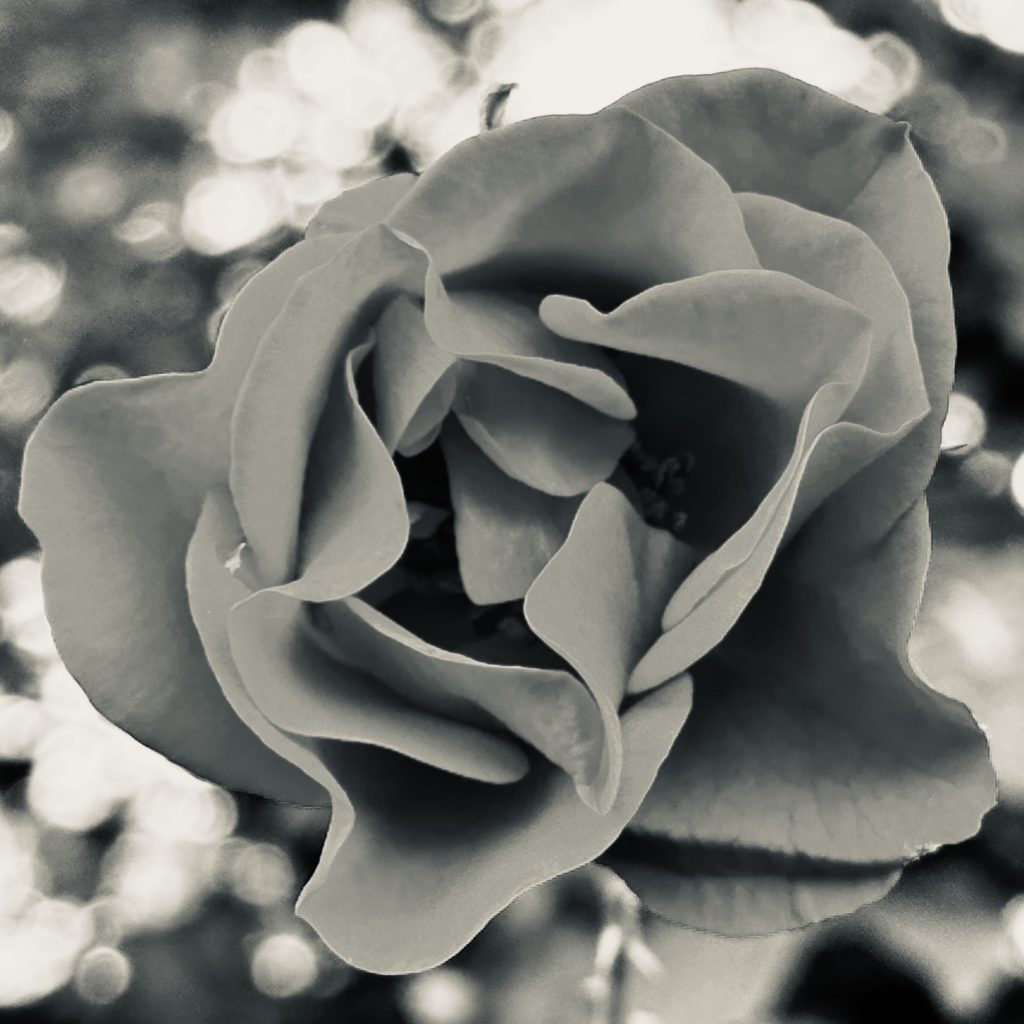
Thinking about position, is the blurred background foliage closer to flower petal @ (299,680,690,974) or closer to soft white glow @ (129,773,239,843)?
soft white glow @ (129,773,239,843)

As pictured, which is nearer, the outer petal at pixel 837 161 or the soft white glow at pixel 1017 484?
the outer petal at pixel 837 161

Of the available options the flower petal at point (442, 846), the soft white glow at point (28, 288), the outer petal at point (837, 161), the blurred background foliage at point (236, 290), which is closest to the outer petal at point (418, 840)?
the flower petal at point (442, 846)

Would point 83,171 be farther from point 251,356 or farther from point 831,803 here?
point 831,803

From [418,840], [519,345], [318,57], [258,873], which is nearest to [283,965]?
Answer: [258,873]

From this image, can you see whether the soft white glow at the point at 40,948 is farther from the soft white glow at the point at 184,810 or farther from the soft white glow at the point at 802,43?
the soft white glow at the point at 802,43

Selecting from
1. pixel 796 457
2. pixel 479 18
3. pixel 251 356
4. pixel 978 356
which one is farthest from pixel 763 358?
pixel 479 18

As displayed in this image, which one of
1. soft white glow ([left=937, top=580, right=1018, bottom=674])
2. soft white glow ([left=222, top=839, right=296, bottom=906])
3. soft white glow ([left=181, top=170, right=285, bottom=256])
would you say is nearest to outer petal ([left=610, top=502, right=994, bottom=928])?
soft white glow ([left=937, top=580, right=1018, bottom=674])

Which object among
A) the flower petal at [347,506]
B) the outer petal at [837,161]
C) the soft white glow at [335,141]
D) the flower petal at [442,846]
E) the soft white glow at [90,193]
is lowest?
the soft white glow at [90,193]
